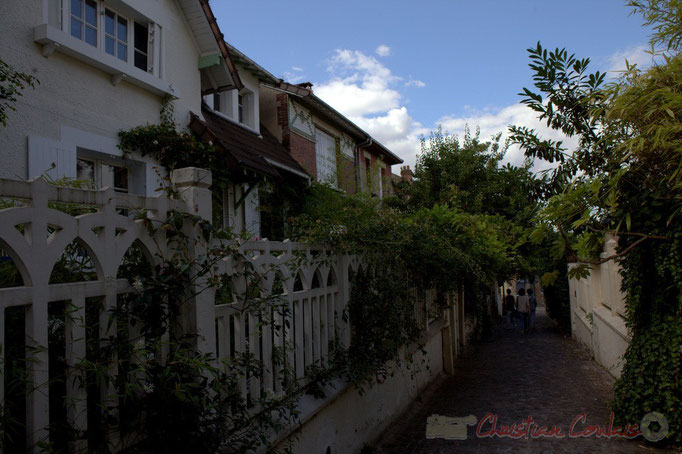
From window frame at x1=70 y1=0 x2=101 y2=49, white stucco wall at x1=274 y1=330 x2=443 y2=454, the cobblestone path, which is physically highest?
window frame at x1=70 y1=0 x2=101 y2=49

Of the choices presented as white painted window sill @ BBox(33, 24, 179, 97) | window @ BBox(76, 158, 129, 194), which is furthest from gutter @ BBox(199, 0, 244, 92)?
window @ BBox(76, 158, 129, 194)

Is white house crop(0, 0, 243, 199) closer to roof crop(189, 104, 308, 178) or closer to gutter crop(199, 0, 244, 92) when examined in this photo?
gutter crop(199, 0, 244, 92)

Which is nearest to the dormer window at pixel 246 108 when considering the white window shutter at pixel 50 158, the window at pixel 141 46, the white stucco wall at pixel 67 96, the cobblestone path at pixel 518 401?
the white stucco wall at pixel 67 96

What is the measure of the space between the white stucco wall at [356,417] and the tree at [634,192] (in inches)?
103

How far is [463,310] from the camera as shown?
45.8ft

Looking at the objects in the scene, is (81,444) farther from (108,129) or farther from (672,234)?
(108,129)

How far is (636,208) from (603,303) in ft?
22.2

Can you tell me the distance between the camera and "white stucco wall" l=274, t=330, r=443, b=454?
422 centimetres

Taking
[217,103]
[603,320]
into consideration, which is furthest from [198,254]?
[603,320]

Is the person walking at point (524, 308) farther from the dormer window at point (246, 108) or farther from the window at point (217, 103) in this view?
the window at point (217, 103)

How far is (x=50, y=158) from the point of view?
20.6ft

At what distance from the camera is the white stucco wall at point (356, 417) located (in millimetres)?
4219

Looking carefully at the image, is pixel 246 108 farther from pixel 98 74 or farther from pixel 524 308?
pixel 524 308

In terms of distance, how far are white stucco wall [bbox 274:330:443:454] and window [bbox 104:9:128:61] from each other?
239 inches
